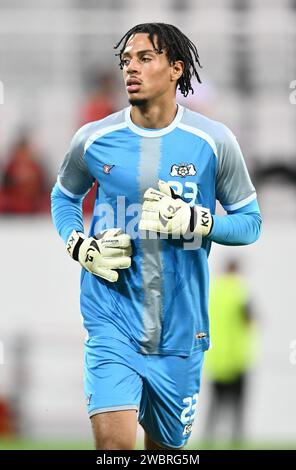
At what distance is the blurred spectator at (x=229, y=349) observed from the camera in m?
12.8

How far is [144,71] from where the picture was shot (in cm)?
615

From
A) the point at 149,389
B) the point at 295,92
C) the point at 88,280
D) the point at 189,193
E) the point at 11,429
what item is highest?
the point at 295,92

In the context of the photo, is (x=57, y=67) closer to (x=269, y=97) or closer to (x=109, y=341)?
(x=269, y=97)

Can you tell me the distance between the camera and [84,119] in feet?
42.2

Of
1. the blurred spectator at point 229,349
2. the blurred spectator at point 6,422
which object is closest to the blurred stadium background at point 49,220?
the blurred spectator at point 6,422

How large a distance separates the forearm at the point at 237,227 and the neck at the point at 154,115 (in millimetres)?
554

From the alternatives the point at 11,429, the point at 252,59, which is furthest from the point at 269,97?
the point at 11,429

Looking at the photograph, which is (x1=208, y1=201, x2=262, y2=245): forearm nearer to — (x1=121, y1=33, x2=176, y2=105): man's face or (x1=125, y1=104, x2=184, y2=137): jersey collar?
(x1=125, y1=104, x2=184, y2=137): jersey collar

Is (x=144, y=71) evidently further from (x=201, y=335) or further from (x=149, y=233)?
(x=201, y=335)

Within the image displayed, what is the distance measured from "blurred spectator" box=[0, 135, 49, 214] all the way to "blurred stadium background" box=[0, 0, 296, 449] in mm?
24

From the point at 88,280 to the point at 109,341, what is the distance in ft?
1.19

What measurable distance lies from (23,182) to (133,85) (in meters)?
6.62

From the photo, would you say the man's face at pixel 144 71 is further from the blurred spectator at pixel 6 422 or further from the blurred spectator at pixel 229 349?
the blurred spectator at pixel 6 422

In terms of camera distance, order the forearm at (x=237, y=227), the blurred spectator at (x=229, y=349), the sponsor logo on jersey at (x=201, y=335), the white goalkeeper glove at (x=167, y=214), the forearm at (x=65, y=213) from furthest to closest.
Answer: the blurred spectator at (x=229, y=349), the forearm at (x=65, y=213), the sponsor logo on jersey at (x=201, y=335), the forearm at (x=237, y=227), the white goalkeeper glove at (x=167, y=214)
